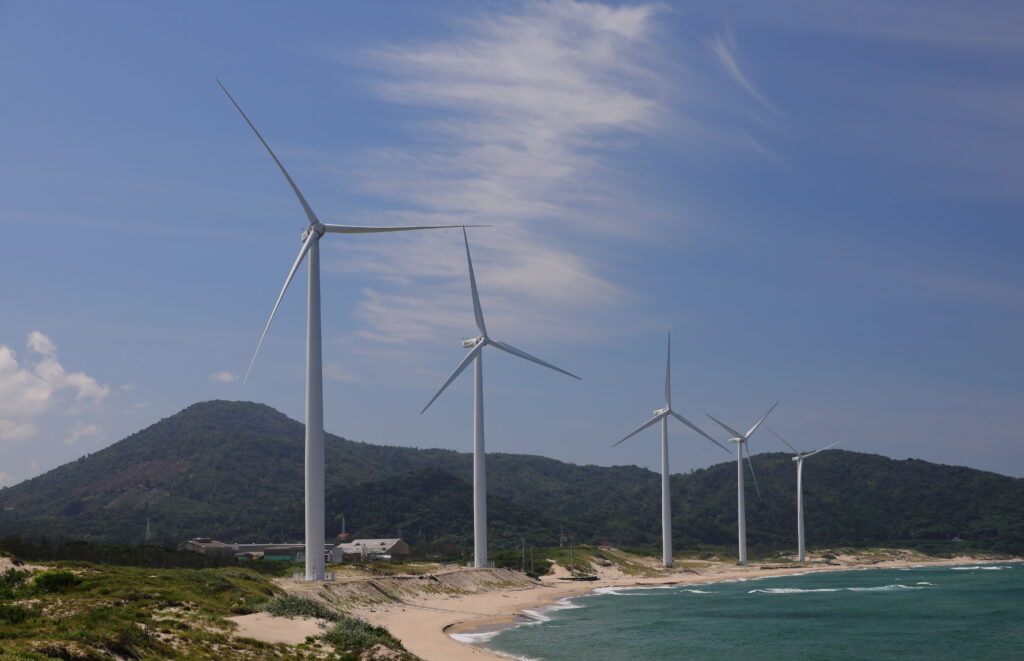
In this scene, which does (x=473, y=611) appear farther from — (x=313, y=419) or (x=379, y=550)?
(x=379, y=550)

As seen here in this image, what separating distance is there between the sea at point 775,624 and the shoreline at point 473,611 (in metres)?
1.57

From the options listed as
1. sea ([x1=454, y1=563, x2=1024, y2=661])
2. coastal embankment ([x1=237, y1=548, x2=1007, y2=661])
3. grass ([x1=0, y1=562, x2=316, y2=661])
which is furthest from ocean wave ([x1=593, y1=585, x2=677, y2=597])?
grass ([x1=0, y1=562, x2=316, y2=661])

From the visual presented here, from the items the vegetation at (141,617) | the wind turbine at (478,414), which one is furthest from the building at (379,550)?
the vegetation at (141,617)

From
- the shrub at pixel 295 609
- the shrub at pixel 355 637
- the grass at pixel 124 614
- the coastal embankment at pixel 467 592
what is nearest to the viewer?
the grass at pixel 124 614

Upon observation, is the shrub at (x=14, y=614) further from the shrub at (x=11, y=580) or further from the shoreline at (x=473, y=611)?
the shoreline at (x=473, y=611)

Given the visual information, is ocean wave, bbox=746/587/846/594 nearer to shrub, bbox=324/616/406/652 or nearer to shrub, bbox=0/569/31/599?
shrub, bbox=324/616/406/652

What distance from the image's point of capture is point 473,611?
70.4m

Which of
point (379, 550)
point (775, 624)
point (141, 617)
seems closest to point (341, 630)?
point (141, 617)

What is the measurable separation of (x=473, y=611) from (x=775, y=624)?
21896 millimetres

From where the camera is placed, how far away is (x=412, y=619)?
60531 mm

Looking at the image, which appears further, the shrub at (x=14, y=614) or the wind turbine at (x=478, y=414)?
the wind turbine at (x=478, y=414)

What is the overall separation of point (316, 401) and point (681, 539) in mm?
150085

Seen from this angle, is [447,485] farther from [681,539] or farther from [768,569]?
[768,569]

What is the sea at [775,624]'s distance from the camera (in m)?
53.4
